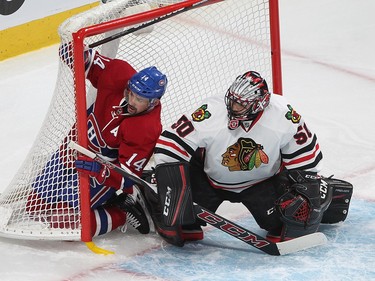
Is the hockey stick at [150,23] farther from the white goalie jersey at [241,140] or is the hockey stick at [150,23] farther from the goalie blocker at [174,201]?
the goalie blocker at [174,201]

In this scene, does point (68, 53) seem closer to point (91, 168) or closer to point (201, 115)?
point (91, 168)

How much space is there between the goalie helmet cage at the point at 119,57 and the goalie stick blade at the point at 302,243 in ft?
2.27

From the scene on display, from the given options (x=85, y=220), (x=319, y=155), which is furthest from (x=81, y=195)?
(x=319, y=155)

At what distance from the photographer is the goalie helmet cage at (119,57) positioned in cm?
396

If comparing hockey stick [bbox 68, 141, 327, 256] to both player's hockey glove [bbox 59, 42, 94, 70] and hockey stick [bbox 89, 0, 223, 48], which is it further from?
hockey stick [bbox 89, 0, 223, 48]

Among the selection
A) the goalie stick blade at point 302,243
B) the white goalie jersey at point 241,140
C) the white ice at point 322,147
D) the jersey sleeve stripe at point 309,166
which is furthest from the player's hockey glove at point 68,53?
the goalie stick blade at point 302,243

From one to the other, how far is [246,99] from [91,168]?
0.63 m

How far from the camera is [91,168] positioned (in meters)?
3.95

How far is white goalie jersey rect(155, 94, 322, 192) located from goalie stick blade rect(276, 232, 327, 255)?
260 millimetres

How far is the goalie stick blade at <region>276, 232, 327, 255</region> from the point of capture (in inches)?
159

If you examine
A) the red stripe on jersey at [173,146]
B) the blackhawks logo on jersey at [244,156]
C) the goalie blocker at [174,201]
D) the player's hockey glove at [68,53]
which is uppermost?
the player's hockey glove at [68,53]

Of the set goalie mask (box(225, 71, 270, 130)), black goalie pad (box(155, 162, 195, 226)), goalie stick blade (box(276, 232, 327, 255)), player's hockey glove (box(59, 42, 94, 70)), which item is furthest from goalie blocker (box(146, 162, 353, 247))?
player's hockey glove (box(59, 42, 94, 70))

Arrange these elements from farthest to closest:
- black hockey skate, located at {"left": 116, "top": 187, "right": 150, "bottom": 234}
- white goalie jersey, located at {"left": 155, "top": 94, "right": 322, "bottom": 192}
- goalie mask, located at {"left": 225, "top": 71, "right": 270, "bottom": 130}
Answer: black hockey skate, located at {"left": 116, "top": 187, "right": 150, "bottom": 234}
white goalie jersey, located at {"left": 155, "top": 94, "right": 322, "bottom": 192}
goalie mask, located at {"left": 225, "top": 71, "right": 270, "bottom": 130}

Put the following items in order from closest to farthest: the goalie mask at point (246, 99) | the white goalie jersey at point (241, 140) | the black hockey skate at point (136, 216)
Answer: the goalie mask at point (246, 99)
the white goalie jersey at point (241, 140)
the black hockey skate at point (136, 216)
